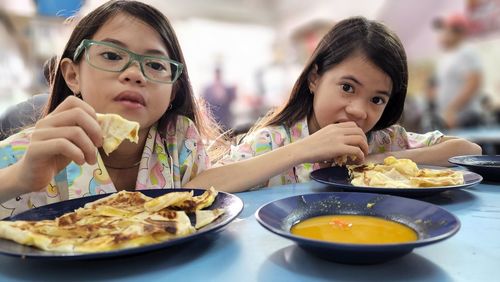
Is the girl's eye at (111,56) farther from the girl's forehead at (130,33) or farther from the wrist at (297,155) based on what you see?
the wrist at (297,155)

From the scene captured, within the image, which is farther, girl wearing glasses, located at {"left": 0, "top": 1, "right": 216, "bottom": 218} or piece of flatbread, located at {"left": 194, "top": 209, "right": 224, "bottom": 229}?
girl wearing glasses, located at {"left": 0, "top": 1, "right": 216, "bottom": 218}

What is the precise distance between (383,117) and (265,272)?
1.38m

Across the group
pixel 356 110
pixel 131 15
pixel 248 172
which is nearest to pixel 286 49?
pixel 356 110

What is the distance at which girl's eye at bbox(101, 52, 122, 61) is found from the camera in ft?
3.79

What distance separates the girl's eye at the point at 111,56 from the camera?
116 centimetres

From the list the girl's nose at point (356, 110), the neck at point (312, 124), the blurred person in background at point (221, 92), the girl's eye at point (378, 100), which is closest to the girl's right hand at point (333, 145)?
the girl's nose at point (356, 110)

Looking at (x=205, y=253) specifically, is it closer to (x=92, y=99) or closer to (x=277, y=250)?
(x=277, y=250)

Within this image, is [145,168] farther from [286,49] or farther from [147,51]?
[286,49]

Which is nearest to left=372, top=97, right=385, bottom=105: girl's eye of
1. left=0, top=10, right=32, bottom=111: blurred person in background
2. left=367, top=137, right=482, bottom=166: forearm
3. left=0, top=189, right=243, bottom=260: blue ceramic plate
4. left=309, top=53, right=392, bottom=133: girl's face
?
left=309, top=53, right=392, bottom=133: girl's face

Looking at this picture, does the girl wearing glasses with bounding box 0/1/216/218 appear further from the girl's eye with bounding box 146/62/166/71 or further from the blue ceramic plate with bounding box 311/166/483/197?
A: the blue ceramic plate with bounding box 311/166/483/197

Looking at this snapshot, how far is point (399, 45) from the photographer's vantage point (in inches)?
65.4

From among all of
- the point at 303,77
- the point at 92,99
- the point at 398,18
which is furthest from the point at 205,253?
the point at 398,18

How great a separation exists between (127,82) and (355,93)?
34.2 inches

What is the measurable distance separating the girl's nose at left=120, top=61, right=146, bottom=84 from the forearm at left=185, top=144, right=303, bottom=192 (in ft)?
1.17
